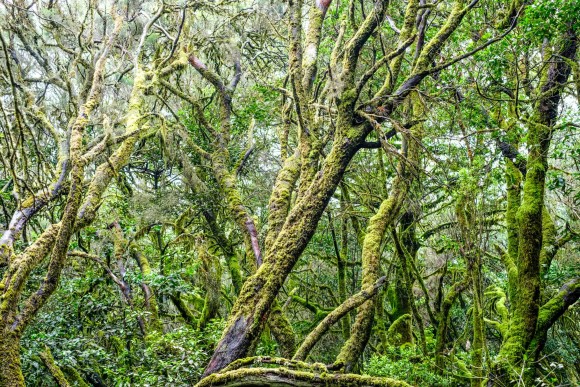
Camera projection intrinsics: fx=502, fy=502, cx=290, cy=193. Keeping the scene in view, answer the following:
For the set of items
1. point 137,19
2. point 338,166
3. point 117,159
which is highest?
point 137,19

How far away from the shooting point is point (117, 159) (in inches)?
257

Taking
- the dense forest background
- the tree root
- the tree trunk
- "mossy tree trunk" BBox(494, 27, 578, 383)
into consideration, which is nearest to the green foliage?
the dense forest background

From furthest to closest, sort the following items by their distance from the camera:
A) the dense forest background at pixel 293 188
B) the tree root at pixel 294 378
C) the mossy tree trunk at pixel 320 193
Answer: the dense forest background at pixel 293 188
the mossy tree trunk at pixel 320 193
the tree root at pixel 294 378

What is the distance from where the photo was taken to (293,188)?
655 cm

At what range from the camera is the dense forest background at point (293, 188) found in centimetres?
495

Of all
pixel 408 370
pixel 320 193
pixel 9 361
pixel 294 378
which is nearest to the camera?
pixel 294 378

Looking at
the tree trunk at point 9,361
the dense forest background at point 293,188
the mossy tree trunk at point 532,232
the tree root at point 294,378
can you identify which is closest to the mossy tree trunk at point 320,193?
the dense forest background at point 293,188

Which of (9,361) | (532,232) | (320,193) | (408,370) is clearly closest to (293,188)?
(320,193)

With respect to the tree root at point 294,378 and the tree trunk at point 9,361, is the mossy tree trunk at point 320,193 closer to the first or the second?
Answer: the tree root at point 294,378

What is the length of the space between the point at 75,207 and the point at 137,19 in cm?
722

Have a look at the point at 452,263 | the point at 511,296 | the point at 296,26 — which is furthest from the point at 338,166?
the point at 452,263

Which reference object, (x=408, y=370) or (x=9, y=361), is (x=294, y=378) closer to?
(x=9, y=361)

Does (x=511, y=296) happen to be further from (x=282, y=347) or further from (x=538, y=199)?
(x=282, y=347)

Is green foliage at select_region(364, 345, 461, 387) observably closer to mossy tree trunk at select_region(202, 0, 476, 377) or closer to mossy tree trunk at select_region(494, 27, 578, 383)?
mossy tree trunk at select_region(494, 27, 578, 383)
